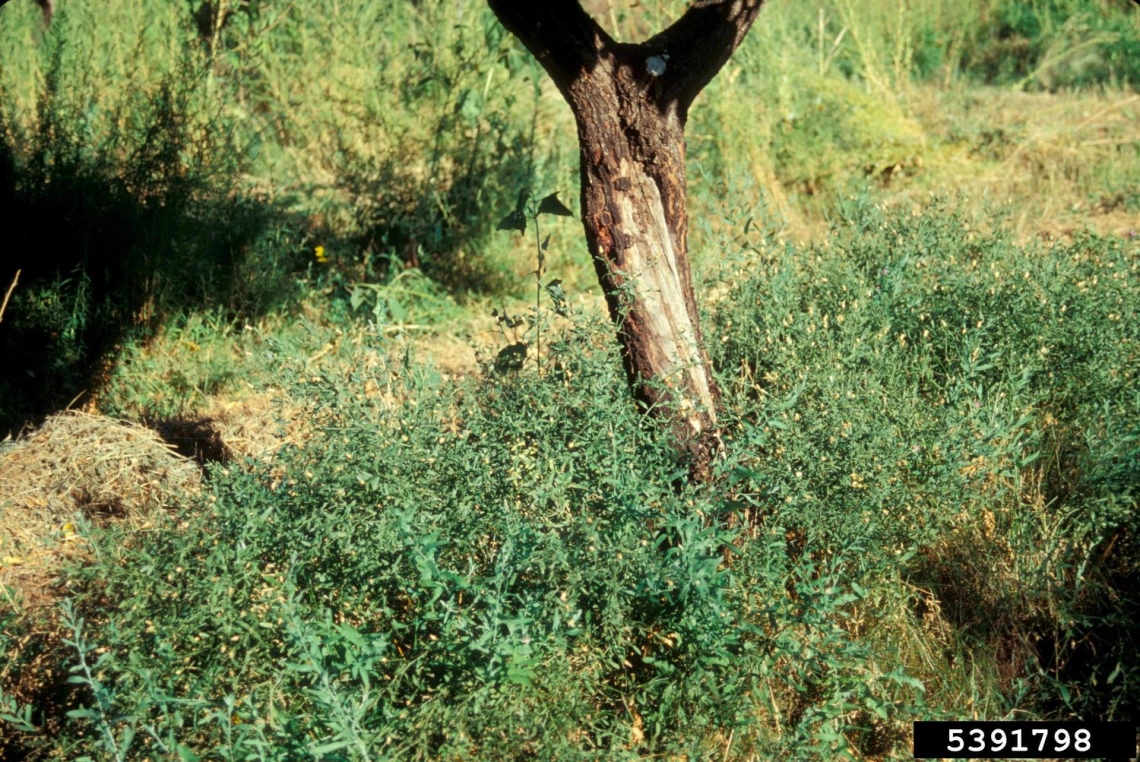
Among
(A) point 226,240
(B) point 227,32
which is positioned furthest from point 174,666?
(B) point 227,32

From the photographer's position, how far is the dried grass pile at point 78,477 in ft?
12.4

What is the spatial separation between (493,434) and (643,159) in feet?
3.47

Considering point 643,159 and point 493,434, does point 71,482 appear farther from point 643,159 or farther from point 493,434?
point 643,159

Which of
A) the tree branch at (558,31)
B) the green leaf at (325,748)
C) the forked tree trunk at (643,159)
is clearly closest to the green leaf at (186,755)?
the green leaf at (325,748)

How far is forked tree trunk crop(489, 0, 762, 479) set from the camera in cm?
335

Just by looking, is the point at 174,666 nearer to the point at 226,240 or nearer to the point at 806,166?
the point at 226,240

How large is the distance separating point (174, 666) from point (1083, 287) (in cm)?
372

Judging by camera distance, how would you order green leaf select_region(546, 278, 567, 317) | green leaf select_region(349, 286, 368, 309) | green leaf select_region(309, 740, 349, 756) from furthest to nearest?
green leaf select_region(349, 286, 368, 309), green leaf select_region(546, 278, 567, 317), green leaf select_region(309, 740, 349, 756)

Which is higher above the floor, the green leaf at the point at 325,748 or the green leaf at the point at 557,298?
the green leaf at the point at 557,298

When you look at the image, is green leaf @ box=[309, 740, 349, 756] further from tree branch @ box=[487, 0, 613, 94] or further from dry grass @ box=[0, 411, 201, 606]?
tree branch @ box=[487, 0, 613, 94]

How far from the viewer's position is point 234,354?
5195 millimetres

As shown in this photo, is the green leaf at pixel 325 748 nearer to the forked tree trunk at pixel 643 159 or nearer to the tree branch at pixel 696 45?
the forked tree trunk at pixel 643 159

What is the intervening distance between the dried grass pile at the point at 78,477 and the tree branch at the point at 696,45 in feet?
7.35

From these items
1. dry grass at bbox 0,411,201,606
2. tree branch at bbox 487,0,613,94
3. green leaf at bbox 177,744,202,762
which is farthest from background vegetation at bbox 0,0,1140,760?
tree branch at bbox 487,0,613,94
